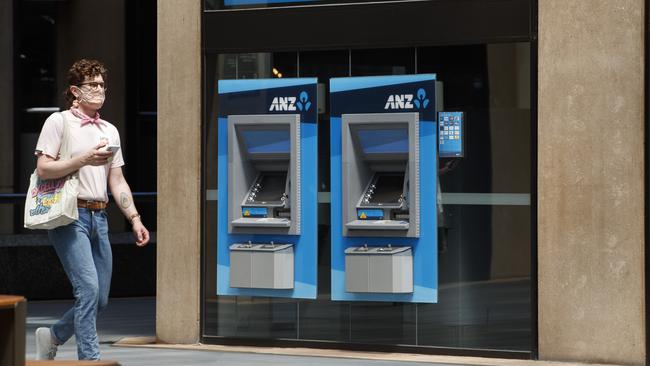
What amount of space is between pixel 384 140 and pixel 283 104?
794 mm

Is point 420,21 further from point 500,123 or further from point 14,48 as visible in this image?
point 14,48

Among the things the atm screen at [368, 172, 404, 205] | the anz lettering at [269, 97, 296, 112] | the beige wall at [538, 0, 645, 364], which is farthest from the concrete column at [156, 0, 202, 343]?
the beige wall at [538, 0, 645, 364]

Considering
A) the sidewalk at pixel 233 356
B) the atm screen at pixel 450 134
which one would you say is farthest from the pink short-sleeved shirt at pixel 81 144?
the atm screen at pixel 450 134

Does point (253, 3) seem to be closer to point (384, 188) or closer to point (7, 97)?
point (384, 188)

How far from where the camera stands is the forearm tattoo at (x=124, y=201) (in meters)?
7.91

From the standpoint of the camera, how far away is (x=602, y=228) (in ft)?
29.6

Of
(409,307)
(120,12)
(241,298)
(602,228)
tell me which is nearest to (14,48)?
(120,12)

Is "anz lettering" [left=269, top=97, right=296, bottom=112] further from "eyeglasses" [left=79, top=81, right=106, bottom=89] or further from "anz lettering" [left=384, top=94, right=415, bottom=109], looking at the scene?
"eyeglasses" [left=79, top=81, right=106, bottom=89]

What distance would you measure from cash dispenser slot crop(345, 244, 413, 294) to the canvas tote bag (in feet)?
8.53

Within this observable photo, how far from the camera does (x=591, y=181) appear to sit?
356 inches

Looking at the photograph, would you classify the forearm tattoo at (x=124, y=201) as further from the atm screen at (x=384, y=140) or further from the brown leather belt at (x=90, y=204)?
the atm screen at (x=384, y=140)

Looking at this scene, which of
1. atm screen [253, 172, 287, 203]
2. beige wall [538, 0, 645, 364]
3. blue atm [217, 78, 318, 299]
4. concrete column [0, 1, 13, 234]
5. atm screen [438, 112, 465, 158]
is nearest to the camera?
beige wall [538, 0, 645, 364]

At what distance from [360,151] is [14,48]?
21.7 feet

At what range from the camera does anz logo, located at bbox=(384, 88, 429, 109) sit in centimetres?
955
